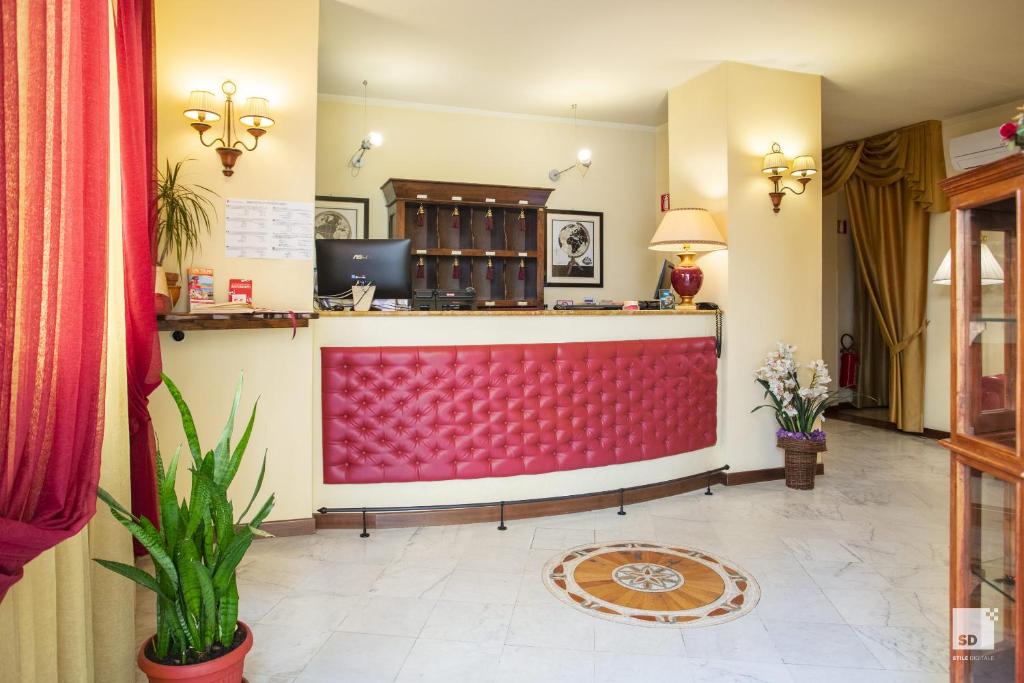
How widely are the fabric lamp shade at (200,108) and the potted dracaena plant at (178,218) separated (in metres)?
0.26

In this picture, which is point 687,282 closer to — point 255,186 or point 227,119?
point 255,186

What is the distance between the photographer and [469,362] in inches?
145

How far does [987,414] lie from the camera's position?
1.71 m

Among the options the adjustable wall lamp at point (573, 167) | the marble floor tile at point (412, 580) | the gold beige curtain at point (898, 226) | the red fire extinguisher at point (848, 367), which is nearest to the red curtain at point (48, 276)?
the marble floor tile at point (412, 580)

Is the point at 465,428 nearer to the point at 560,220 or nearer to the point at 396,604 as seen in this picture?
the point at 396,604

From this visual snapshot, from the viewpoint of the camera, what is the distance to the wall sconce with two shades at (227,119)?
3352 mm

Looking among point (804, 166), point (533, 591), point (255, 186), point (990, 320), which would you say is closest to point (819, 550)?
point (533, 591)

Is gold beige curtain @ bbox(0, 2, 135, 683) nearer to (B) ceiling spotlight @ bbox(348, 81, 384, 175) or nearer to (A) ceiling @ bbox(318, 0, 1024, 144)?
(A) ceiling @ bbox(318, 0, 1024, 144)

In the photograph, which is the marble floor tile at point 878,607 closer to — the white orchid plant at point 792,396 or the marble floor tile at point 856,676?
the marble floor tile at point 856,676

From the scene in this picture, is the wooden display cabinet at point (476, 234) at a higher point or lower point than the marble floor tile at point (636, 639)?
higher

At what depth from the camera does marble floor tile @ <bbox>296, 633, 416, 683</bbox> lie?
2148mm

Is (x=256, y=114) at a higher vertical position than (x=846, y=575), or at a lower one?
higher

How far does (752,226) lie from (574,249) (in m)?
Result: 2.06

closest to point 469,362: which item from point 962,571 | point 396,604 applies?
point 396,604
